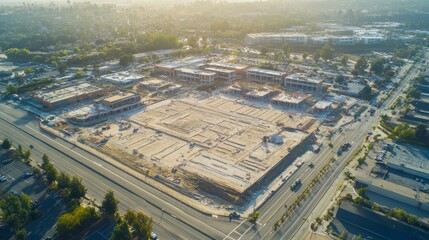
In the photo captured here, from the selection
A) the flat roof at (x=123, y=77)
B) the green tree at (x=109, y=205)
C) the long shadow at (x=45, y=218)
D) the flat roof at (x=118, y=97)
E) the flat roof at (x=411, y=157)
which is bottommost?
the flat roof at (x=123, y=77)

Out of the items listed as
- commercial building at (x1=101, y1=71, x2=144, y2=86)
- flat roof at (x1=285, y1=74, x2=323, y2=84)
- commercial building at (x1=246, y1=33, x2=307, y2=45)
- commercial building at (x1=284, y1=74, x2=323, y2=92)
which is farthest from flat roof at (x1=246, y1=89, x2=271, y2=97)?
commercial building at (x1=246, y1=33, x2=307, y2=45)

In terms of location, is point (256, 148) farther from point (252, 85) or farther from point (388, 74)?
point (388, 74)

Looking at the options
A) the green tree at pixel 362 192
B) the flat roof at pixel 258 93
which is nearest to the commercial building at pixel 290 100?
the flat roof at pixel 258 93

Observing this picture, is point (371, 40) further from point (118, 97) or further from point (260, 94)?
point (118, 97)

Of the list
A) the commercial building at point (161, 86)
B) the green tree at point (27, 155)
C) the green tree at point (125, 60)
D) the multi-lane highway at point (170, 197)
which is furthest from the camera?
the green tree at point (125, 60)

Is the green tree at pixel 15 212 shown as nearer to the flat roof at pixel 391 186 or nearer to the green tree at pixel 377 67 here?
the flat roof at pixel 391 186

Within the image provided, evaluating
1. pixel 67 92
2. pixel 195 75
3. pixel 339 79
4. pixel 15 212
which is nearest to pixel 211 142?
pixel 15 212

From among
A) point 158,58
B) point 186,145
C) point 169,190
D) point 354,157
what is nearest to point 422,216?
point 354,157
